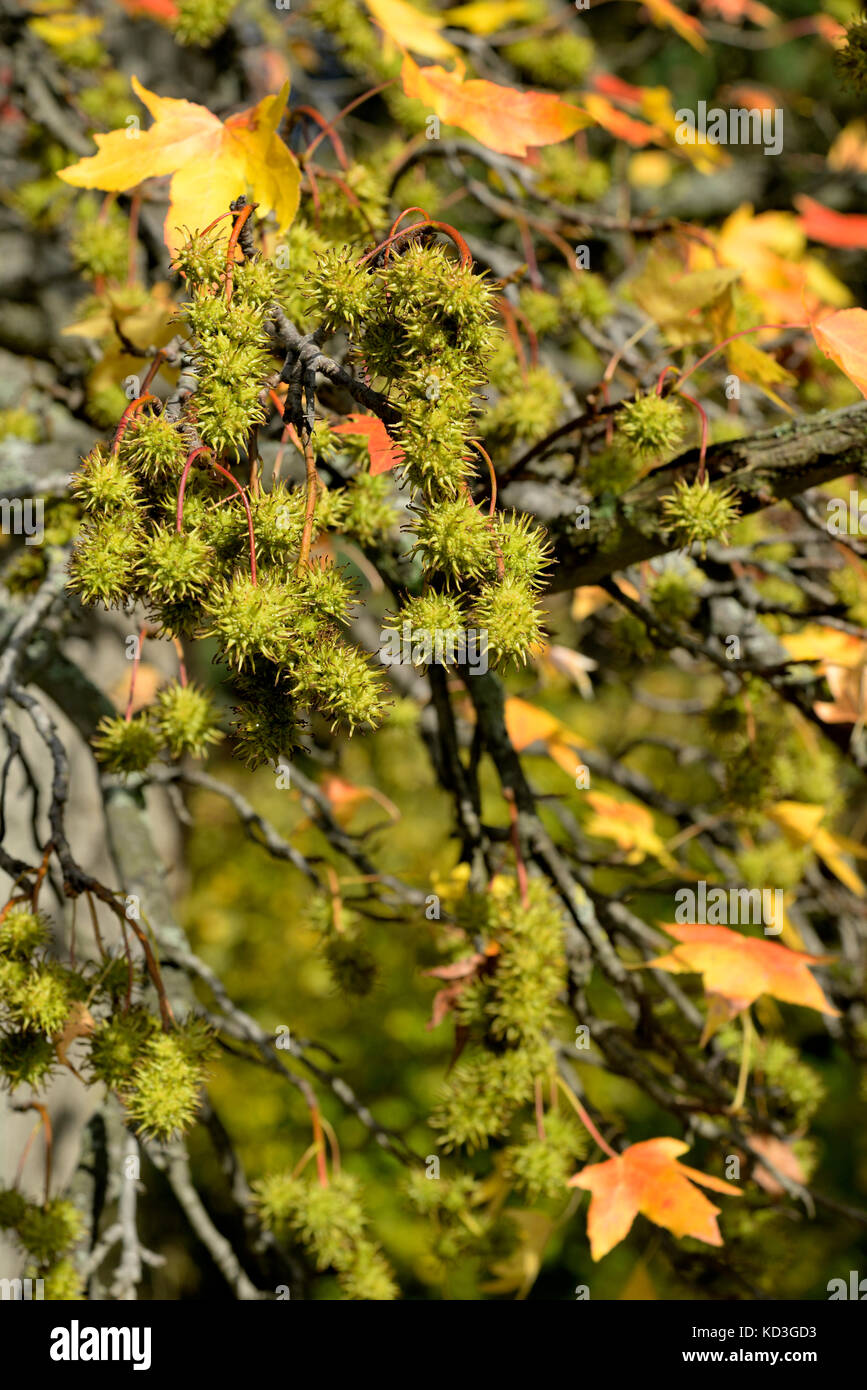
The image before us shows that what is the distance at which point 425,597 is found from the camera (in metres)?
0.72

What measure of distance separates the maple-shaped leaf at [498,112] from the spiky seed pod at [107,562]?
1.91 feet

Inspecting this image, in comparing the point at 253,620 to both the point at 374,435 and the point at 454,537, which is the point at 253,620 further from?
the point at 374,435

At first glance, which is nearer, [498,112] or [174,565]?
[174,565]

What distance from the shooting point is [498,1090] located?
1.06 m

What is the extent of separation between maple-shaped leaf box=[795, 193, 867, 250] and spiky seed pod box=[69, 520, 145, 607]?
5.91 ft

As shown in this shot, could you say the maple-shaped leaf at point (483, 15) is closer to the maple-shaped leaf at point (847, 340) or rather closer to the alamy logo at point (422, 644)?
the maple-shaped leaf at point (847, 340)

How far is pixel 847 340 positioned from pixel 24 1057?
889 millimetres

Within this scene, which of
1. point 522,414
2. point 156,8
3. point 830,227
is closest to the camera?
point 522,414

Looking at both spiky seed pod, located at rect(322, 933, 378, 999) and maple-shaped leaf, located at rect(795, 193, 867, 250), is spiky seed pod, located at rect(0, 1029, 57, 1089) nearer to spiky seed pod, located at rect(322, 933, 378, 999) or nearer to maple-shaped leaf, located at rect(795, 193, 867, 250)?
spiky seed pod, located at rect(322, 933, 378, 999)

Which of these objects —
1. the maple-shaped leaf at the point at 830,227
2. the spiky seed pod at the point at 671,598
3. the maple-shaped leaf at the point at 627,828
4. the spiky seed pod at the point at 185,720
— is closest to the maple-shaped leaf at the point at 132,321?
the spiky seed pod at the point at 185,720

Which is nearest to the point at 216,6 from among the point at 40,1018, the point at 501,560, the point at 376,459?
the point at 376,459

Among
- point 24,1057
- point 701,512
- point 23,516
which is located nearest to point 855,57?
point 701,512

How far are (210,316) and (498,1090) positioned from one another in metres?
0.72
